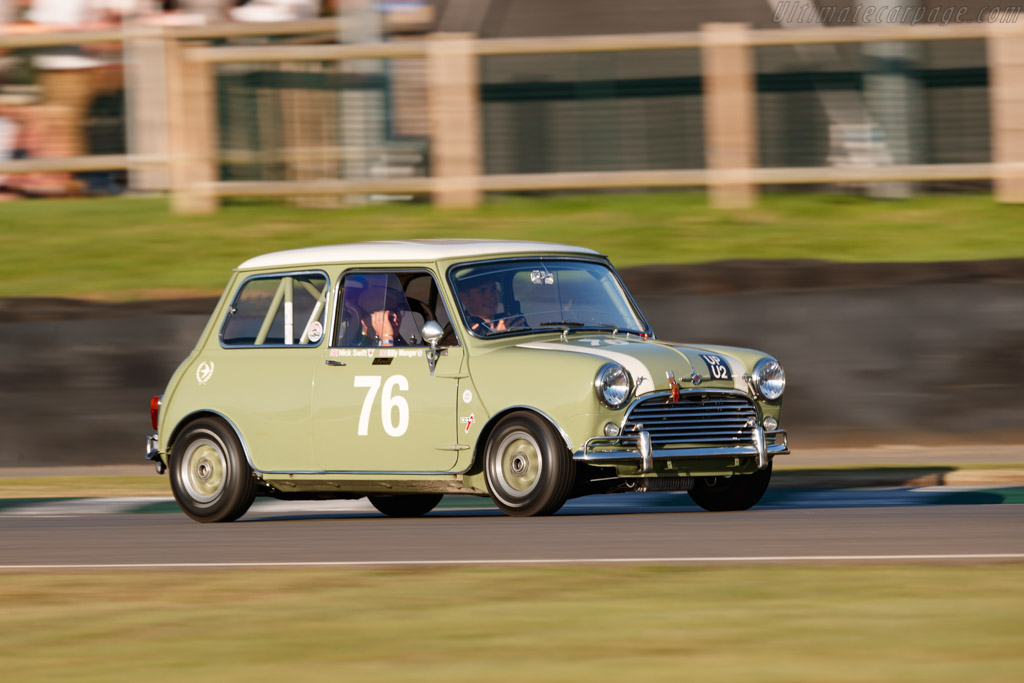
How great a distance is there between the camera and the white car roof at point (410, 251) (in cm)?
1098

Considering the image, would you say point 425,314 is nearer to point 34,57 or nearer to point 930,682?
point 930,682

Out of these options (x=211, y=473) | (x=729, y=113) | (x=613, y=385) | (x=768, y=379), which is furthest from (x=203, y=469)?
A: (x=729, y=113)

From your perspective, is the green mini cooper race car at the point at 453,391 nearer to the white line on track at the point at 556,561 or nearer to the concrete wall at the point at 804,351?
the white line on track at the point at 556,561

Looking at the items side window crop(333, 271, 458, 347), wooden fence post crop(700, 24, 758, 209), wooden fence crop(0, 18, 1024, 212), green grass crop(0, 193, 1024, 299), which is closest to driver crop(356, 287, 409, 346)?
side window crop(333, 271, 458, 347)

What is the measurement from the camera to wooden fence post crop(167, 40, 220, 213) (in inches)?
791

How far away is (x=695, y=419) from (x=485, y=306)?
1.41 m

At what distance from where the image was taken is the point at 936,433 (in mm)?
14484

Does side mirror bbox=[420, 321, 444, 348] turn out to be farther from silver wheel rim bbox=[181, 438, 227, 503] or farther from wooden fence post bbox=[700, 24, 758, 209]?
wooden fence post bbox=[700, 24, 758, 209]


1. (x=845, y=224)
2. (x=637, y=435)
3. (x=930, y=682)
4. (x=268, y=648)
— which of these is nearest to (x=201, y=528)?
(x=637, y=435)

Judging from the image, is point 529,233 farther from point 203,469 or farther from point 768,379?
point 768,379

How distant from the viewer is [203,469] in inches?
448

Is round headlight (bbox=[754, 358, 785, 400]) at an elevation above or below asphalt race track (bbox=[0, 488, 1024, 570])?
above

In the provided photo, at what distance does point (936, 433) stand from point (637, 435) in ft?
16.8

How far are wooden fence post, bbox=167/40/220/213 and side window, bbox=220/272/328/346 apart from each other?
28.8 ft
